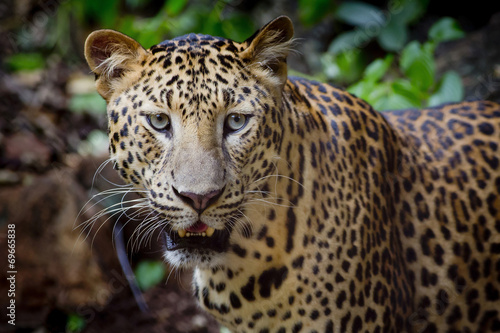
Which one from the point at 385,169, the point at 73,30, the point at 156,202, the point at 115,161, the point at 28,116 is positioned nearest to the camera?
the point at 156,202

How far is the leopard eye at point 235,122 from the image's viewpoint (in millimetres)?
3338

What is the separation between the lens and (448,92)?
653 centimetres

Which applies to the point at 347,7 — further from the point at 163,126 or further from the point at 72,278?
the point at 163,126

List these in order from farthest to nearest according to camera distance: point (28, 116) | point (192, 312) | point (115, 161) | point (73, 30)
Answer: point (73, 30), point (28, 116), point (192, 312), point (115, 161)

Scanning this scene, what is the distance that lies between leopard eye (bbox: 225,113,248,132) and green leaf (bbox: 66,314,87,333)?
15.3ft

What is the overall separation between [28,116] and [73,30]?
126 inches

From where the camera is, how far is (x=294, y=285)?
360cm

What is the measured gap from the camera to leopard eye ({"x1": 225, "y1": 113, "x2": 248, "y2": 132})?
334 centimetres

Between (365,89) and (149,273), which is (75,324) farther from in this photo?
(365,89)

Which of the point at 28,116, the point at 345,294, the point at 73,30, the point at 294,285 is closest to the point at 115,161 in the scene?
the point at 294,285

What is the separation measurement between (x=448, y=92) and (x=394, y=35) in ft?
5.06

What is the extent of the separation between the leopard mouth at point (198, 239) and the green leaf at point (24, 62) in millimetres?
9830

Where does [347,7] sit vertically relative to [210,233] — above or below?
above

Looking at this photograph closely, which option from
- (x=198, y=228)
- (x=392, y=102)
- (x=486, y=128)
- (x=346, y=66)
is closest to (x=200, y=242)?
(x=198, y=228)
